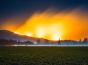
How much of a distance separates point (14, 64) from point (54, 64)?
9038mm

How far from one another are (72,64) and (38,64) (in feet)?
25.7

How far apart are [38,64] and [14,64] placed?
5.44m

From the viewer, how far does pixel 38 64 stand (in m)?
66.0

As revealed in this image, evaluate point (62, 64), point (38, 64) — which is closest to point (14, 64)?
point (38, 64)

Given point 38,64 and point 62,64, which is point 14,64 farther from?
point 62,64

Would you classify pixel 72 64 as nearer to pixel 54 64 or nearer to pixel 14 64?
pixel 54 64

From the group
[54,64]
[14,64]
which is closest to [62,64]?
[54,64]

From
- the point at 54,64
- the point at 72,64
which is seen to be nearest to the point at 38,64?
the point at 54,64

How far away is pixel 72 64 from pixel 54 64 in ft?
15.1

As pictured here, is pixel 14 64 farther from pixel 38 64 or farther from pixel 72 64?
pixel 72 64

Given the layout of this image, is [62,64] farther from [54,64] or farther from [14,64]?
[14,64]

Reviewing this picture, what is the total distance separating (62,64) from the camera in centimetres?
6575

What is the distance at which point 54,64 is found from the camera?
65375 mm
